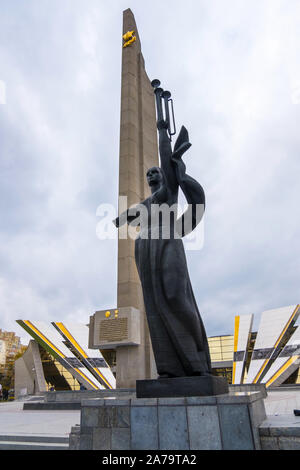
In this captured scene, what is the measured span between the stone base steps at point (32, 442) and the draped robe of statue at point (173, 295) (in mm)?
1824

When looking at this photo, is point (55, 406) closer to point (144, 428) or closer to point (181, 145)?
point (144, 428)

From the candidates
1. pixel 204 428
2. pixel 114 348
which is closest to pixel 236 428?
pixel 204 428

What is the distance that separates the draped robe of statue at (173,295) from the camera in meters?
3.58

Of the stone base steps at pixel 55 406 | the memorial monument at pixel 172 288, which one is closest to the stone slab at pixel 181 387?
the memorial monument at pixel 172 288

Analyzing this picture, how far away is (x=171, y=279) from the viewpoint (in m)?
3.65

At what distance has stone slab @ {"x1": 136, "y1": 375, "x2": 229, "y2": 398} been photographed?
3.16m

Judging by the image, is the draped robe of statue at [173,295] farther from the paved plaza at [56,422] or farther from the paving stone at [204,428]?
the paved plaza at [56,422]

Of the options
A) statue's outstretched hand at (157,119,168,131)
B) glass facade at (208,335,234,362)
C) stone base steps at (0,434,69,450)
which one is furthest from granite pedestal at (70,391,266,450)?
glass facade at (208,335,234,362)

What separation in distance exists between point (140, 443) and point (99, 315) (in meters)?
11.1

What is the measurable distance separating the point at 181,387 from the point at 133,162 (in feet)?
47.6

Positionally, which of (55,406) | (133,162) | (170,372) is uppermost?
(133,162)

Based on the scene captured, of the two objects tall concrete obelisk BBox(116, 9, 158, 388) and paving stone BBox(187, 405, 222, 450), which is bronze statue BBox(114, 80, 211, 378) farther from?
tall concrete obelisk BBox(116, 9, 158, 388)

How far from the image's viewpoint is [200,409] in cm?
285
